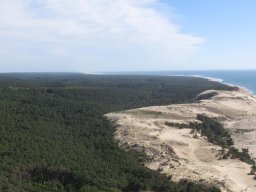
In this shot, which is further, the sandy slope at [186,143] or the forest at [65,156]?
the sandy slope at [186,143]

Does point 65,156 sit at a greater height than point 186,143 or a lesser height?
greater

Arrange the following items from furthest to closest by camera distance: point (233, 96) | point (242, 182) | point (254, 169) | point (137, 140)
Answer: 1. point (233, 96)
2. point (137, 140)
3. point (254, 169)
4. point (242, 182)

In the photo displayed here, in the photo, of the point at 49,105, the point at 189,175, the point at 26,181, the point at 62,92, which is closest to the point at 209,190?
the point at 189,175

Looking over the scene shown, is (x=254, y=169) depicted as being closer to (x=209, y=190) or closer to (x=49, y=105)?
(x=209, y=190)

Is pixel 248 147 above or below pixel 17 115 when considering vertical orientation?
below

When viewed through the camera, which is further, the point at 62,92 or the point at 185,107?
the point at 62,92

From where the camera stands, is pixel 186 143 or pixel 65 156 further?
pixel 186 143

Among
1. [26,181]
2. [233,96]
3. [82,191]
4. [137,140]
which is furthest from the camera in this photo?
[233,96]

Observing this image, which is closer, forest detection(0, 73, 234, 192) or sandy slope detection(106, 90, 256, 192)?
forest detection(0, 73, 234, 192)
